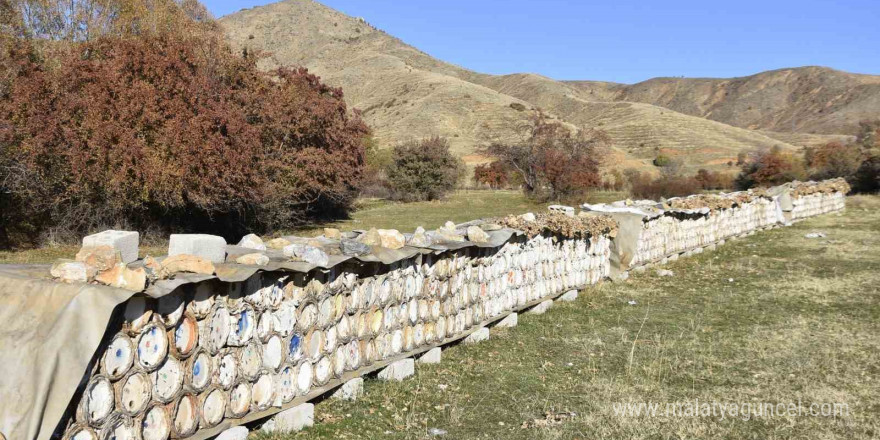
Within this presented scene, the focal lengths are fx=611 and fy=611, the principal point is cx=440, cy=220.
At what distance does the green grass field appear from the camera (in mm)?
4590

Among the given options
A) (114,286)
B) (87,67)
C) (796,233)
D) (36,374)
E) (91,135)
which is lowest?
(796,233)

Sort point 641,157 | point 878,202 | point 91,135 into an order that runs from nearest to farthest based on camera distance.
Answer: point 91,135 < point 878,202 < point 641,157

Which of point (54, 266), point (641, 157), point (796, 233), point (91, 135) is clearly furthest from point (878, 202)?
point (641, 157)

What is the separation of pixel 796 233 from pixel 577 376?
16035mm

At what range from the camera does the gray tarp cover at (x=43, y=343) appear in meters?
2.74

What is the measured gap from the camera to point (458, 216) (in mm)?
23016

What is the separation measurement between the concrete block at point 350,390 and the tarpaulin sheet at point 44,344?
2.17m

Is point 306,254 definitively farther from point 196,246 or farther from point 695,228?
point 695,228

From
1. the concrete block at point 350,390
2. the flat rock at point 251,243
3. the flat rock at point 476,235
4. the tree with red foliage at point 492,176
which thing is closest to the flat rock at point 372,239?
the flat rock at point 251,243

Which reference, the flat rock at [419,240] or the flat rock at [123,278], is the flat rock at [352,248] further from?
the flat rock at [123,278]

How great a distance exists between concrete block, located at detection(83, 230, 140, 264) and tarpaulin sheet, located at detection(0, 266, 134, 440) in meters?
0.66

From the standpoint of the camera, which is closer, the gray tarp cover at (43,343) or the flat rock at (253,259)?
Result: the gray tarp cover at (43,343)

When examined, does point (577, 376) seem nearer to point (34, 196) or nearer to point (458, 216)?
point (34, 196)

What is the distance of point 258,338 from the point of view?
4.09 m
